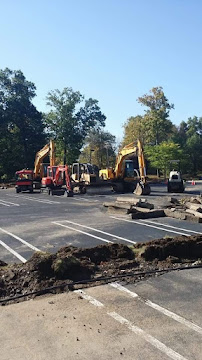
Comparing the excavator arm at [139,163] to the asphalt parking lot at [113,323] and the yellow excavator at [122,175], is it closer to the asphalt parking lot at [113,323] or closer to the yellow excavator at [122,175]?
the yellow excavator at [122,175]

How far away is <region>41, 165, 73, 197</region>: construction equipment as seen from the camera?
30875mm

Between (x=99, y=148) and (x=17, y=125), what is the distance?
2498 centimetres

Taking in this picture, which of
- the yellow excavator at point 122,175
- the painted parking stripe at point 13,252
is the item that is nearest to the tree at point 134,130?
the yellow excavator at point 122,175

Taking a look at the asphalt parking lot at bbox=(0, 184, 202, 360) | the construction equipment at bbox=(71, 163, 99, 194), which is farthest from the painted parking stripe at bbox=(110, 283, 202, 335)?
the construction equipment at bbox=(71, 163, 99, 194)

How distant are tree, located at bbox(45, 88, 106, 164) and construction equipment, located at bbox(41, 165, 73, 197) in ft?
89.5

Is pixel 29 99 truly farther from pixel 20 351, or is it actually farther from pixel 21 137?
pixel 20 351

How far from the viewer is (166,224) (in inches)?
525

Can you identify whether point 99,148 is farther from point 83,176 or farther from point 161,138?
point 83,176

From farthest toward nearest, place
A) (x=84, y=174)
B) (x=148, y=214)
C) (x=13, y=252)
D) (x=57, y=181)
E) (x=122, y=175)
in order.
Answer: (x=122, y=175) → (x=57, y=181) → (x=84, y=174) → (x=148, y=214) → (x=13, y=252)

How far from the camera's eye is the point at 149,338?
15.6 feet

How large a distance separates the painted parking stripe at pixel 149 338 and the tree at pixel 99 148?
71.8 m

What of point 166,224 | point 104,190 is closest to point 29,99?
point 104,190

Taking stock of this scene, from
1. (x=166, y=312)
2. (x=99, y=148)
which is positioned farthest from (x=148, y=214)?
(x=99, y=148)

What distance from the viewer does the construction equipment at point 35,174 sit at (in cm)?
3558
